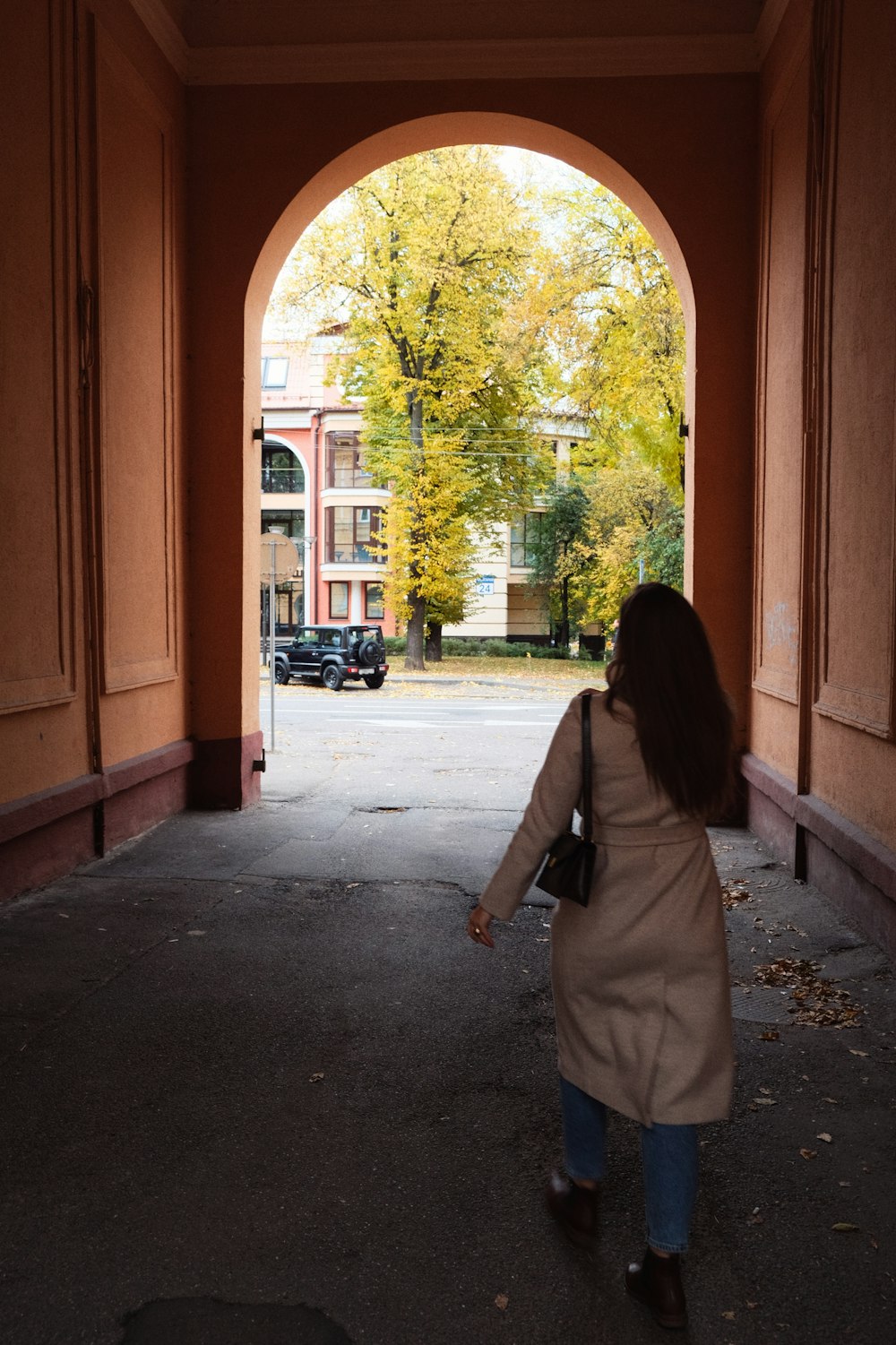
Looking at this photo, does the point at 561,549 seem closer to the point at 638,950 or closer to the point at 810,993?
the point at 810,993

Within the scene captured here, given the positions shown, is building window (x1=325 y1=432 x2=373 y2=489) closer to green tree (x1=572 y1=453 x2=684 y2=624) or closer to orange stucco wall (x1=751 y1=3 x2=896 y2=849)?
green tree (x1=572 y1=453 x2=684 y2=624)

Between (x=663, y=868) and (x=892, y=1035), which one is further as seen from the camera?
(x=892, y=1035)

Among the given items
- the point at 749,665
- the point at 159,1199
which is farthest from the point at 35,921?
the point at 749,665

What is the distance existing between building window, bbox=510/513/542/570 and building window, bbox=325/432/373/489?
6.54 m

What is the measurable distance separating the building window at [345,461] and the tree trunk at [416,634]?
1302 centimetres

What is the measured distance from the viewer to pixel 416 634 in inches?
1228

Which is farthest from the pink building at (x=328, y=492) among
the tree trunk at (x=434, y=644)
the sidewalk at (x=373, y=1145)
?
the sidewalk at (x=373, y=1145)

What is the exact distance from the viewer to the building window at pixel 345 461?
42.7 meters

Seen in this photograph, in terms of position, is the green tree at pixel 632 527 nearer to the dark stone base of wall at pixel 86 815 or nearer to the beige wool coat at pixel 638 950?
the dark stone base of wall at pixel 86 815

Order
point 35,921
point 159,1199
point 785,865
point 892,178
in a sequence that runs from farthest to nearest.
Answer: point 785,865 < point 35,921 < point 892,178 < point 159,1199

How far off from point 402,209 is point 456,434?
596 cm

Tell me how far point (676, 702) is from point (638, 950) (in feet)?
2.02

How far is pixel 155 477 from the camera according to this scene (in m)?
8.30

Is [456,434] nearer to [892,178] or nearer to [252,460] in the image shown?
[252,460]
